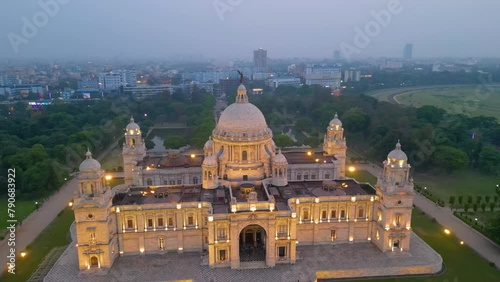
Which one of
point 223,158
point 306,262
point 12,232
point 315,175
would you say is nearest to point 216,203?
point 223,158

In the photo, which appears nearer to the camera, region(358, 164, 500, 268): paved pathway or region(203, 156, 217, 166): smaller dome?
region(358, 164, 500, 268): paved pathway

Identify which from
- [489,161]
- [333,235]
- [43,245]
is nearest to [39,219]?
[43,245]

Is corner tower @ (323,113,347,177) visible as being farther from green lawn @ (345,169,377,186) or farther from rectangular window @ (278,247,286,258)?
rectangular window @ (278,247,286,258)

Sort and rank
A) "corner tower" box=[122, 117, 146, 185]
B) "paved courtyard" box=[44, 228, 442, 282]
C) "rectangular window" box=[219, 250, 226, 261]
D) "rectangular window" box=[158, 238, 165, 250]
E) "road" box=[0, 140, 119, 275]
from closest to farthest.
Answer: "paved courtyard" box=[44, 228, 442, 282], "rectangular window" box=[219, 250, 226, 261], "rectangular window" box=[158, 238, 165, 250], "road" box=[0, 140, 119, 275], "corner tower" box=[122, 117, 146, 185]

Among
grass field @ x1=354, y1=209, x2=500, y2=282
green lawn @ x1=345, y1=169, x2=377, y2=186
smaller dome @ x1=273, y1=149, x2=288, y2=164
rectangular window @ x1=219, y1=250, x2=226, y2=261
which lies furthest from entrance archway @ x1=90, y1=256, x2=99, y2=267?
green lawn @ x1=345, y1=169, x2=377, y2=186

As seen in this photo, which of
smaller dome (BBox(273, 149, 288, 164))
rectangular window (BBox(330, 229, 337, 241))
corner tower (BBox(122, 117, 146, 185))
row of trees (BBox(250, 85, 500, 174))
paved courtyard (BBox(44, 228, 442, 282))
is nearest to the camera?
paved courtyard (BBox(44, 228, 442, 282))

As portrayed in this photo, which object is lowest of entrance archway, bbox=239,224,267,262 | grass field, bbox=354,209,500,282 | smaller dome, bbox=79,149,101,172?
grass field, bbox=354,209,500,282

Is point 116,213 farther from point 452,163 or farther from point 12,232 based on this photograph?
point 452,163
